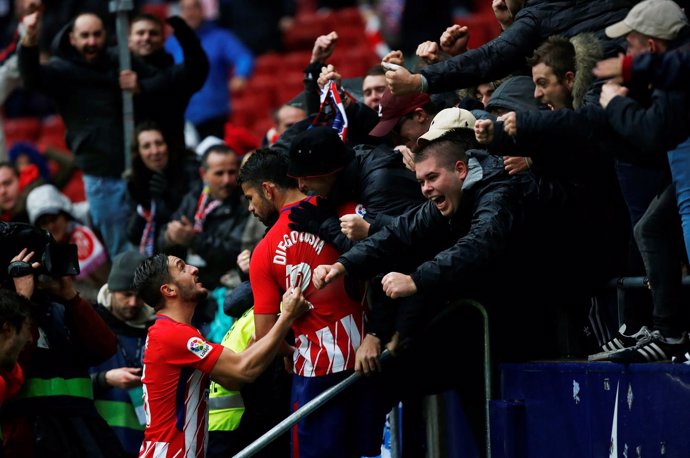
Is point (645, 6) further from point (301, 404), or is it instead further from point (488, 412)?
Result: point (301, 404)

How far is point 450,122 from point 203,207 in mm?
4081

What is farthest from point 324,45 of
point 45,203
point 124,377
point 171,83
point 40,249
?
point 45,203

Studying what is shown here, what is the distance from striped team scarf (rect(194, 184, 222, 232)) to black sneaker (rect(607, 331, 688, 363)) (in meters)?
4.75

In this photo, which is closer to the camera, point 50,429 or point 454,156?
point 454,156

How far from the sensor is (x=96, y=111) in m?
11.1

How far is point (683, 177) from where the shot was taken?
5793 mm

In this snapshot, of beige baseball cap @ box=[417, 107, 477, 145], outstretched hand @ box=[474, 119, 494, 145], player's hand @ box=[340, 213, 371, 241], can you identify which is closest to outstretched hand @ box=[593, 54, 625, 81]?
outstretched hand @ box=[474, 119, 494, 145]

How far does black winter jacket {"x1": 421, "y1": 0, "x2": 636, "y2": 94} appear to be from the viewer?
22.3 ft

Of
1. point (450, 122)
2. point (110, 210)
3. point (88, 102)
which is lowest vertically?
point (450, 122)

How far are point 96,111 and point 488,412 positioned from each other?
5.56 meters

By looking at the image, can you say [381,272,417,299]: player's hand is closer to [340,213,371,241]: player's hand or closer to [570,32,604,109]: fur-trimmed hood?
[340,213,371,241]: player's hand

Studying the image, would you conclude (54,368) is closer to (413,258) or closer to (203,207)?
(413,258)

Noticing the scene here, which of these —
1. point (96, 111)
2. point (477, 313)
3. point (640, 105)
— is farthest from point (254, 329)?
point (96, 111)

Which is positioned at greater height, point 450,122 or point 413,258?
point 450,122
